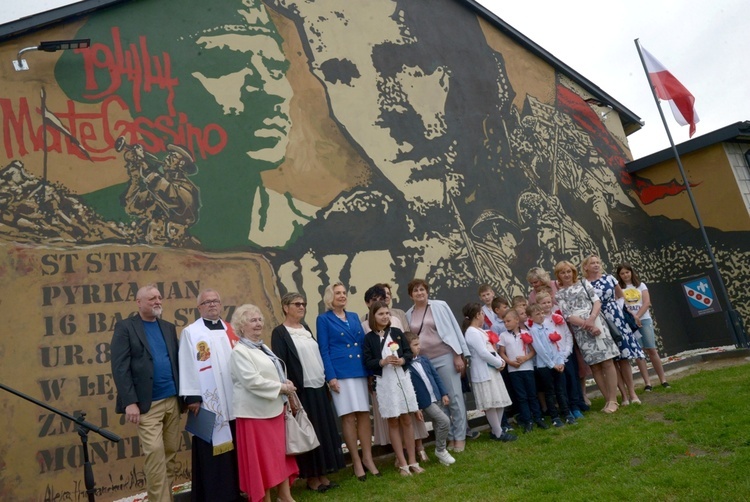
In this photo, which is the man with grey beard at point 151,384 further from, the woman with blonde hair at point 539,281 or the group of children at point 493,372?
the woman with blonde hair at point 539,281

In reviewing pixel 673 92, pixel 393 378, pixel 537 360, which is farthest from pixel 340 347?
pixel 673 92

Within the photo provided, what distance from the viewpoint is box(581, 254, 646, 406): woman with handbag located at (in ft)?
22.8

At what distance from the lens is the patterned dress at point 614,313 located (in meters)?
7.07

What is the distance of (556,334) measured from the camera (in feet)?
22.3

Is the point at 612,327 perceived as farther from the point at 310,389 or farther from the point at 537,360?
the point at 310,389

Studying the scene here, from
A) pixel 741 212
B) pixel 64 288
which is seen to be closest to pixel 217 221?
pixel 64 288

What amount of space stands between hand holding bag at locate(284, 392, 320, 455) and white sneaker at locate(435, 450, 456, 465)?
128cm

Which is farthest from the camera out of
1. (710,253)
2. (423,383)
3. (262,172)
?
(710,253)

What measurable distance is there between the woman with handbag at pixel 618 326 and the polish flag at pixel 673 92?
7.10 metres

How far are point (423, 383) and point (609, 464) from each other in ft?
5.79

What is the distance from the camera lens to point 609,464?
187 inches

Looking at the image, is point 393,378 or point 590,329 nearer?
point 393,378

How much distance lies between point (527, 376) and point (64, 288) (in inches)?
205

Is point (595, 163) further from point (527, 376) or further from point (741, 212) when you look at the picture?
point (527, 376)
